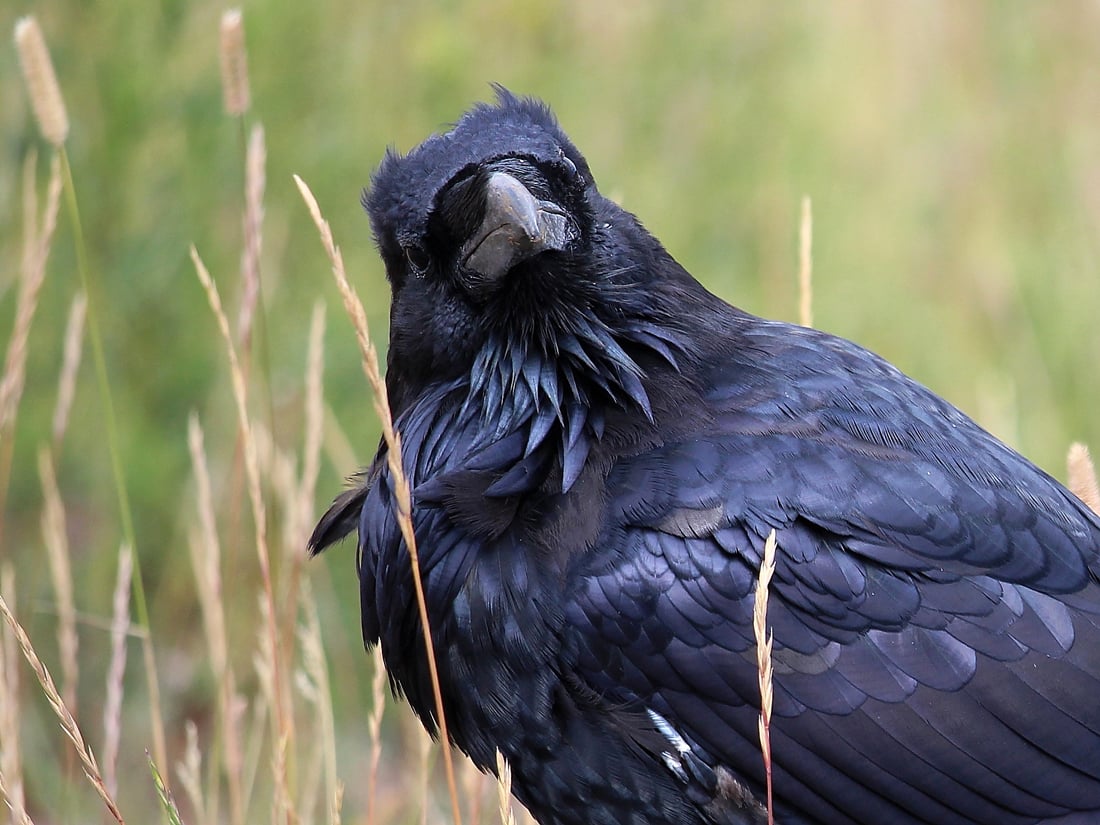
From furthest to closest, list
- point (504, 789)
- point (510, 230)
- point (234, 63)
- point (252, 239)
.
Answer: point (252, 239), point (234, 63), point (510, 230), point (504, 789)

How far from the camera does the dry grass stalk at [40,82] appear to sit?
268 centimetres

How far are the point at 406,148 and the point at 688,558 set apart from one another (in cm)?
297

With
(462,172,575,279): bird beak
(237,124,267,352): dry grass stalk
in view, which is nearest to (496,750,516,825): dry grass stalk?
(462,172,575,279): bird beak

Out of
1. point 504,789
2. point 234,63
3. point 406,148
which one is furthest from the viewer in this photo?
point 406,148

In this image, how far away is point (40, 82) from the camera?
107 inches

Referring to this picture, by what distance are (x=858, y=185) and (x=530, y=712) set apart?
504cm

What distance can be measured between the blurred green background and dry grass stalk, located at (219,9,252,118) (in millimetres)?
478

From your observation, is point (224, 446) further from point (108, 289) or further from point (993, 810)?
point (993, 810)

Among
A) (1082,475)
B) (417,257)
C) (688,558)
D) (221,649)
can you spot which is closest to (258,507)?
(221,649)

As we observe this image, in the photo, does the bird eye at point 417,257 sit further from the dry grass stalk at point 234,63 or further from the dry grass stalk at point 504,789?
the dry grass stalk at point 504,789

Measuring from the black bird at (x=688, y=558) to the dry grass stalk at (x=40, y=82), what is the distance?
0.67 m

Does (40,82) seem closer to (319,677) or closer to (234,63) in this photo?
(234,63)

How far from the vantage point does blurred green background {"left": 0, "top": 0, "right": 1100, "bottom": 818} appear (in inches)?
177

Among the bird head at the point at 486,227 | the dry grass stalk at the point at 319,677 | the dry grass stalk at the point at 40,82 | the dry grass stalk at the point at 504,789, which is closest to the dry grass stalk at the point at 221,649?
the dry grass stalk at the point at 319,677
